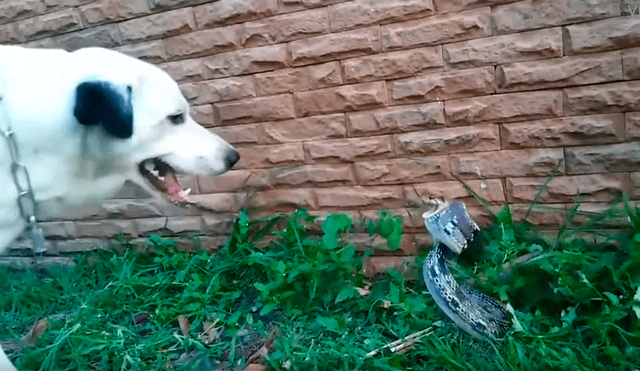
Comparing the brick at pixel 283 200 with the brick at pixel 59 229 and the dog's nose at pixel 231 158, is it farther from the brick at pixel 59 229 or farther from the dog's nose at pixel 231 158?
the brick at pixel 59 229

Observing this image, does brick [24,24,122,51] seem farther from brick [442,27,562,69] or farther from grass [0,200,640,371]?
brick [442,27,562,69]

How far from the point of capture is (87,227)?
267 cm

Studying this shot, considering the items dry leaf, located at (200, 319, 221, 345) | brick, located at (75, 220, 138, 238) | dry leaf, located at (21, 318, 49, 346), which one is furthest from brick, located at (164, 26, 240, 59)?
dry leaf, located at (21, 318, 49, 346)

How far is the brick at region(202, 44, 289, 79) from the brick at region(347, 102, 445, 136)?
15.3 inches

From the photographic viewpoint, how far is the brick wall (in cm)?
185

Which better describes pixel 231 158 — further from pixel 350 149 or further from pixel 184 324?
pixel 184 324

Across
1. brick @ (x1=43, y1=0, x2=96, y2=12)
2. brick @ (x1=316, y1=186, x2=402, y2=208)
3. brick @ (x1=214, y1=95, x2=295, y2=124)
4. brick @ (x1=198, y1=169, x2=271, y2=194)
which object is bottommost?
brick @ (x1=316, y1=186, x2=402, y2=208)

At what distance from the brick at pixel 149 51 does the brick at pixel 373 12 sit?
809 mm

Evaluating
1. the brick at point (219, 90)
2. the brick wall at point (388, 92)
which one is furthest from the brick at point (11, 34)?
the brick at point (219, 90)

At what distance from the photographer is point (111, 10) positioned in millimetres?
2342

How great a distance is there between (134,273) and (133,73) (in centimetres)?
107

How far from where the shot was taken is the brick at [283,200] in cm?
231

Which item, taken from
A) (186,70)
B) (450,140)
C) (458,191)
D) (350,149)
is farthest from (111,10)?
(458,191)

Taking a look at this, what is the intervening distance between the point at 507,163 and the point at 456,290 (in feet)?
2.04
